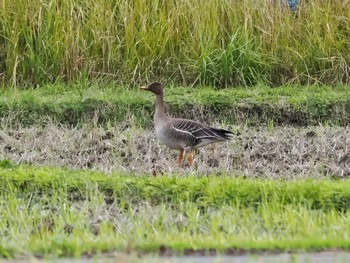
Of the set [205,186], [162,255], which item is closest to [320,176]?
[205,186]

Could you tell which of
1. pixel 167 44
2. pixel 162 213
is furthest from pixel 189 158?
pixel 167 44

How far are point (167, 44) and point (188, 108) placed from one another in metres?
1.88

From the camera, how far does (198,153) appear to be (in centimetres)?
1022

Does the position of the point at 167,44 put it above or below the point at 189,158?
above

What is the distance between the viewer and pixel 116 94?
12469 mm

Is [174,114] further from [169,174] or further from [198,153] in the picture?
[169,174]

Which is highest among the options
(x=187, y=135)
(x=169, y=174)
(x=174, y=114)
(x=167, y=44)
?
(x=167, y=44)

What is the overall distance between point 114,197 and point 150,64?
5780 mm

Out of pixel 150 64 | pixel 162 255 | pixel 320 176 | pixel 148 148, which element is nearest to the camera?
pixel 162 255

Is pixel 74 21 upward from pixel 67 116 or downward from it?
upward

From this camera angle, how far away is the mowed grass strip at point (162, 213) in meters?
5.58

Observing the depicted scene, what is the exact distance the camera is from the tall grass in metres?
13.5

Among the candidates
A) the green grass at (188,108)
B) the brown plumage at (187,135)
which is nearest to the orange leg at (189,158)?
the brown plumage at (187,135)

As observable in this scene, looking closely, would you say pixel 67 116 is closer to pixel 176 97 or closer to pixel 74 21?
pixel 176 97
